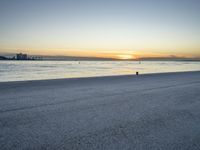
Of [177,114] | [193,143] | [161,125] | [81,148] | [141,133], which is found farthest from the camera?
[177,114]

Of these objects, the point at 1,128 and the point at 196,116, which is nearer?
the point at 1,128

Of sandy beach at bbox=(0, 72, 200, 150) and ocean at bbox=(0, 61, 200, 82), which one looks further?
ocean at bbox=(0, 61, 200, 82)

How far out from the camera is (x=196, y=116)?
574cm

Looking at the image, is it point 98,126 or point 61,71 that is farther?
point 61,71

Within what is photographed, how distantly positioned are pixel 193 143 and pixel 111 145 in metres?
1.62

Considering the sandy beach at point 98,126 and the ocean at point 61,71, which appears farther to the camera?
the ocean at point 61,71

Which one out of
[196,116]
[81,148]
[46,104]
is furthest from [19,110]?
[196,116]

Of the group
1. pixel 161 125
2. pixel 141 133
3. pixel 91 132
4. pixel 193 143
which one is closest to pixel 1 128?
pixel 91 132

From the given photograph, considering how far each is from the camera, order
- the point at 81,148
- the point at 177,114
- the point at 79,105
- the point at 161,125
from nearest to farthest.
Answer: the point at 81,148 < the point at 161,125 < the point at 177,114 < the point at 79,105

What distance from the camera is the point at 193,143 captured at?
3.78m

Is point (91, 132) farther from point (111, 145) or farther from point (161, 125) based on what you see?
point (161, 125)

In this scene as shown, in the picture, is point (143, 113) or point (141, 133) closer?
point (141, 133)

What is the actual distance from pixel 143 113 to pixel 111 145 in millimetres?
2541

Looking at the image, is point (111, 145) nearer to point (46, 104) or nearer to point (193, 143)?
point (193, 143)
